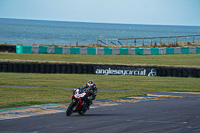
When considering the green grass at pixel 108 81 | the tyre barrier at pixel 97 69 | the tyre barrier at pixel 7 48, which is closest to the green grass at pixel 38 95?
the green grass at pixel 108 81

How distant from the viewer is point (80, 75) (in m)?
28.2

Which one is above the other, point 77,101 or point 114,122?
point 77,101

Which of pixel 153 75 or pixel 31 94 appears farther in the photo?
pixel 153 75

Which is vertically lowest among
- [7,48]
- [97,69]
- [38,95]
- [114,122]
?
[114,122]

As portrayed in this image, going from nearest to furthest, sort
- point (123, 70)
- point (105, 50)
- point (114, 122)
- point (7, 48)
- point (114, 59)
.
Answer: point (114, 122) < point (123, 70) < point (114, 59) < point (7, 48) < point (105, 50)

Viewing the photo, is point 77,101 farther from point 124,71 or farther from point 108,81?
point 124,71

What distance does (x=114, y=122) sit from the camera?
32.7 ft

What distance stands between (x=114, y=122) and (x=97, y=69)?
19.1 metres

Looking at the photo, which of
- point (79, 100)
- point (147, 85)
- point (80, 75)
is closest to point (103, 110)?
point (79, 100)

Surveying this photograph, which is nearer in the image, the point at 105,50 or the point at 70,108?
the point at 70,108

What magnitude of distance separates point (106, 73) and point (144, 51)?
15090 mm

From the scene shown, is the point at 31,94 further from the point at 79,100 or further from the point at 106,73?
the point at 106,73

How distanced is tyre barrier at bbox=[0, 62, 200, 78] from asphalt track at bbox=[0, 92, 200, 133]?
1557cm

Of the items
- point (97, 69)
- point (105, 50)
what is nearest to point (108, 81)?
point (97, 69)
